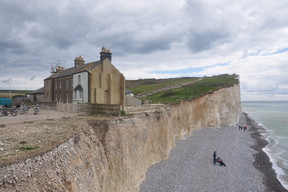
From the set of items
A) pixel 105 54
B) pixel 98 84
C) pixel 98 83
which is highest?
pixel 105 54

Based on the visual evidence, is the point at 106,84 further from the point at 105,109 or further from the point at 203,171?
the point at 203,171

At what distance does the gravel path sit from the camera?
2050 cm

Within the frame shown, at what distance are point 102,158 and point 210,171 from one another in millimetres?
14620

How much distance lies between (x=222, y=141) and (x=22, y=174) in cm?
3491

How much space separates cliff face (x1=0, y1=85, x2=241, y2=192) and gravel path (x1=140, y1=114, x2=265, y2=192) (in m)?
1.37

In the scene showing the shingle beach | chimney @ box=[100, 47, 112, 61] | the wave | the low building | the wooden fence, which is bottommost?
the wave

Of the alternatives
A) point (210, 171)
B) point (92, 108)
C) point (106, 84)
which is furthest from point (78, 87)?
point (210, 171)

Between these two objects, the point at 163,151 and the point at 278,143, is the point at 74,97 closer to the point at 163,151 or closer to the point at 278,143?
the point at 163,151

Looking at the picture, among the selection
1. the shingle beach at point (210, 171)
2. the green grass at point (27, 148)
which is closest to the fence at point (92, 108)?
the shingle beach at point (210, 171)

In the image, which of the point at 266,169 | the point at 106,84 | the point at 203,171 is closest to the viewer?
the point at 203,171

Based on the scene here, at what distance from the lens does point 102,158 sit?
1526 cm

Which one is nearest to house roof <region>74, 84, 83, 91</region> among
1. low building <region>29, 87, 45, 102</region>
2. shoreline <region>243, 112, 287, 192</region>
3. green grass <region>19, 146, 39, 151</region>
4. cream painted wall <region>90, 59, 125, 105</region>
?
cream painted wall <region>90, 59, 125, 105</region>

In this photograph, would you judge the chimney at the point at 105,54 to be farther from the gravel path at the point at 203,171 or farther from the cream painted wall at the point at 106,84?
the gravel path at the point at 203,171

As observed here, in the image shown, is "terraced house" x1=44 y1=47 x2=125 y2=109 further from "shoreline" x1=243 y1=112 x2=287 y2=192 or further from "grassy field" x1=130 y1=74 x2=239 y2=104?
"shoreline" x1=243 y1=112 x2=287 y2=192
